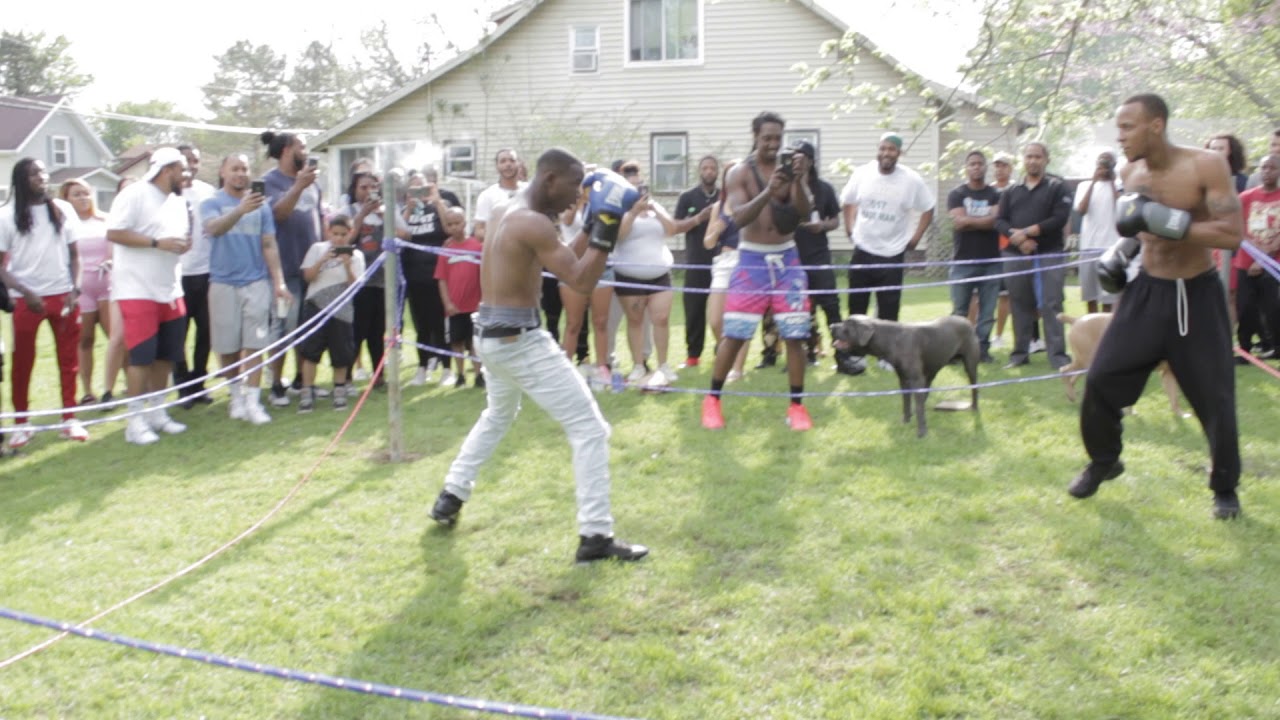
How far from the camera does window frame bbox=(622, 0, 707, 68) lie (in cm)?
2206

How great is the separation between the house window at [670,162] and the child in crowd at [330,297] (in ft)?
47.3

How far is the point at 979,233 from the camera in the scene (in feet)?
32.0

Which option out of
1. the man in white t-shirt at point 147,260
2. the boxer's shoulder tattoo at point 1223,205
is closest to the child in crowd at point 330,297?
the man in white t-shirt at point 147,260

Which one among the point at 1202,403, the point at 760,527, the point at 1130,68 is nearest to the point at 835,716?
the point at 760,527

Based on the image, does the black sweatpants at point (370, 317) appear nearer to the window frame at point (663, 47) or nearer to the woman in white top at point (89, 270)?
the woman in white top at point (89, 270)

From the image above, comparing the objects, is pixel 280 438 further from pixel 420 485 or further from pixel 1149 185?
pixel 1149 185

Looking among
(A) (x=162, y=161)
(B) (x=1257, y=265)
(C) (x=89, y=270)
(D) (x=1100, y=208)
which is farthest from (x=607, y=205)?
(B) (x=1257, y=265)

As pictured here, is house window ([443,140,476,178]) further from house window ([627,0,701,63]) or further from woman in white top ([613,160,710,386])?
woman in white top ([613,160,710,386])

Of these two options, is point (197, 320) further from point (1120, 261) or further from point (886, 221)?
point (1120, 261)

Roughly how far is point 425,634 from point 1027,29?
7.72m

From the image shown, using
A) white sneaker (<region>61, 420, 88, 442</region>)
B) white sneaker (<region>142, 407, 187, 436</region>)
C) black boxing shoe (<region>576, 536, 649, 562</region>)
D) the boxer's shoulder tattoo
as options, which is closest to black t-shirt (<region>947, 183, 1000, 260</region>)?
the boxer's shoulder tattoo

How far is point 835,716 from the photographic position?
355 cm

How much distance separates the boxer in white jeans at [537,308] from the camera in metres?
4.71

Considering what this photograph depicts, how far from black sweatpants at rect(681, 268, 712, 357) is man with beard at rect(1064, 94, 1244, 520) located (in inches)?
182
